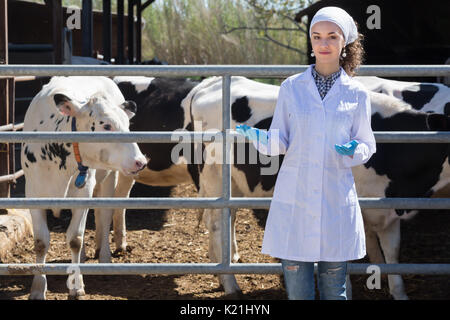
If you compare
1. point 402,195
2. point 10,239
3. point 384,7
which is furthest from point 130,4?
point 402,195

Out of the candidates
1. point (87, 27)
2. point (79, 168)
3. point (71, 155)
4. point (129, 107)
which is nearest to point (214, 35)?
point (87, 27)

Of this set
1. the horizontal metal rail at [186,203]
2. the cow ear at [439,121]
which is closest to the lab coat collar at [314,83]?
the horizontal metal rail at [186,203]

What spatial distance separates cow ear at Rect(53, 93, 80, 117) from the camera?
15.0ft

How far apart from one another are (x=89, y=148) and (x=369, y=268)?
6.91ft

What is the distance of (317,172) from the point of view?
2.91m

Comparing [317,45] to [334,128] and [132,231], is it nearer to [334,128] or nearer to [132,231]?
[334,128]

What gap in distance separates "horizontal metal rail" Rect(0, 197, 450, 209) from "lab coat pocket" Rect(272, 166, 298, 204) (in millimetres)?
814

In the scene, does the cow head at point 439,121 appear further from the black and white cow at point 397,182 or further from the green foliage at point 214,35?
the green foliage at point 214,35

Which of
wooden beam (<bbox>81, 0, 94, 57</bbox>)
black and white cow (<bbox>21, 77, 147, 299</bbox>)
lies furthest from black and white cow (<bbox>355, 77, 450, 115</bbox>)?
wooden beam (<bbox>81, 0, 94, 57</bbox>)

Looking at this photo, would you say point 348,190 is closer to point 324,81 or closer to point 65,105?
point 324,81

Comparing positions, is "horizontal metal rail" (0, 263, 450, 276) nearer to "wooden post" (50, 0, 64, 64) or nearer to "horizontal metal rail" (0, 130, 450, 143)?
"horizontal metal rail" (0, 130, 450, 143)

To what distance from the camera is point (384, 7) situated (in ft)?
44.0

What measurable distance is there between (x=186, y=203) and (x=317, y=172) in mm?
1112
